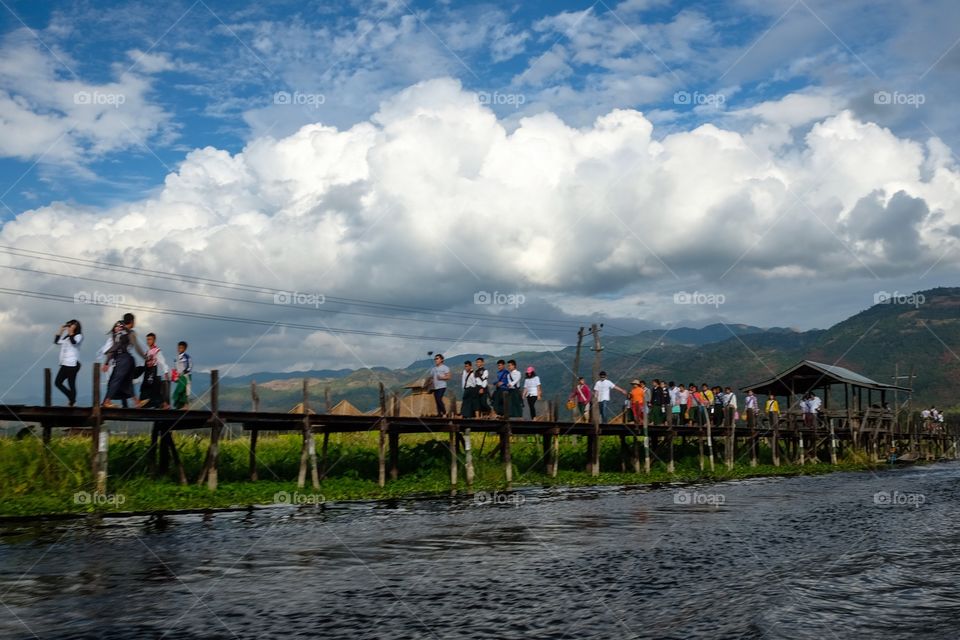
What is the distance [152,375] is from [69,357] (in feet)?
7.77

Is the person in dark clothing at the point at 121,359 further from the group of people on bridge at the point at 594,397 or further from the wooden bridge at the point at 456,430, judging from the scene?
the group of people on bridge at the point at 594,397

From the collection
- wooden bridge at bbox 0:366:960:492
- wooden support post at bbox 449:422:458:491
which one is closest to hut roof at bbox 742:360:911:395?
wooden bridge at bbox 0:366:960:492

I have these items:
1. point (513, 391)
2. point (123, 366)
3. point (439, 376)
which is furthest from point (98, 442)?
point (513, 391)

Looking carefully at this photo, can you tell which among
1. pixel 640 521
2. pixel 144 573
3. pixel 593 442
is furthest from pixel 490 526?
pixel 593 442

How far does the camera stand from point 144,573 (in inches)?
487

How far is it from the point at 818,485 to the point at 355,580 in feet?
80.1

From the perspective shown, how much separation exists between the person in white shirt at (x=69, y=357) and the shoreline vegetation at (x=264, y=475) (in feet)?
7.66

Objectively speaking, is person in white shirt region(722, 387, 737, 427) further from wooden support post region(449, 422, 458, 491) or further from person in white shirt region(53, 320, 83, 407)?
Result: person in white shirt region(53, 320, 83, 407)

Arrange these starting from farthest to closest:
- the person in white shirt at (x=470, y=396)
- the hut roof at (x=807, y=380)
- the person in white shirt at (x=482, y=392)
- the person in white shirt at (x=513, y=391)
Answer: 1. the hut roof at (x=807, y=380)
2. the person in white shirt at (x=513, y=391)
3. the person in white shirt at (x=470, y=396)
4. the person in white shirt at (x=482, y=392)

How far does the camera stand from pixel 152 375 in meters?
21.8

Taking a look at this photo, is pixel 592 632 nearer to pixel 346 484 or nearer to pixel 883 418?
pixel 346 484

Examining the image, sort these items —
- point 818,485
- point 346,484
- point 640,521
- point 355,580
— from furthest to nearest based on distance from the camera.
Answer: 1. point 818,485
2. point 346,484
3. point 640,521
4. point 355,580

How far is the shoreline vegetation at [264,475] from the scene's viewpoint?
2033cm

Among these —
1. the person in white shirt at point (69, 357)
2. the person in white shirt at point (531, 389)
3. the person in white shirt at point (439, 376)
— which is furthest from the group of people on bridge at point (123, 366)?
the person in white shirt at point (531, 389)
